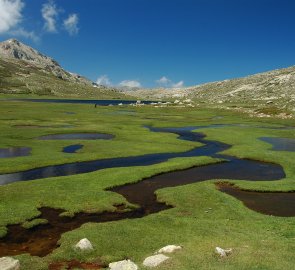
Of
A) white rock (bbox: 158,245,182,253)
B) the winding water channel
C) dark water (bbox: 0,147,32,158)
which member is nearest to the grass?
white rock (bbox: 158,245,182,253)

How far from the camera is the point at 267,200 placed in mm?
46062

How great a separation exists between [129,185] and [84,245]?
22.6 meters

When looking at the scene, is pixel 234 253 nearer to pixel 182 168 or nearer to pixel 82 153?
pixel 182 168

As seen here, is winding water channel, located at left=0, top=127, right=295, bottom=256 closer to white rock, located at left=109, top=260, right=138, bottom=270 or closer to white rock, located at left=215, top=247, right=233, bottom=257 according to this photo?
white rock, located at left=109, top=260, right=138, bottom=270

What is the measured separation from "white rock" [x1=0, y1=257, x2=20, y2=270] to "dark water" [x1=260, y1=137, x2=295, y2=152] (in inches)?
2765

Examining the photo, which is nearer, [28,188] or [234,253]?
[234,253]

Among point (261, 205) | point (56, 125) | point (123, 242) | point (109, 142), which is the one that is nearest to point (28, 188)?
point (123, 242)

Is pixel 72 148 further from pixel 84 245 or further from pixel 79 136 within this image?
pixel 84 245

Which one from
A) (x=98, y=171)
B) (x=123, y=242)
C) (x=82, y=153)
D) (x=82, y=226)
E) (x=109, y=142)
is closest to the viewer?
(x=123, y=242)

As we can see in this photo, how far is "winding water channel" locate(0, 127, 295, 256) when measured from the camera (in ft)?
106

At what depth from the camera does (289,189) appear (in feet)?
164

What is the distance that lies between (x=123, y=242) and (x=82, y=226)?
5.87 metres

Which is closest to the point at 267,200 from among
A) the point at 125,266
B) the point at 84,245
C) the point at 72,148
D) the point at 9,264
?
the point at 84,245

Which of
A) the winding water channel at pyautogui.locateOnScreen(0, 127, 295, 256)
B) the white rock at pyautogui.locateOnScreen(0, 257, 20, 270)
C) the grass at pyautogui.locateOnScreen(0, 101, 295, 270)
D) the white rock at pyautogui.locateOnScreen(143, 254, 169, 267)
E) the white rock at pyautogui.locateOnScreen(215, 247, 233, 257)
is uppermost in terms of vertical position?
the white rock at pyautogui.locateOnScreen(215, 247, 233, 257)
